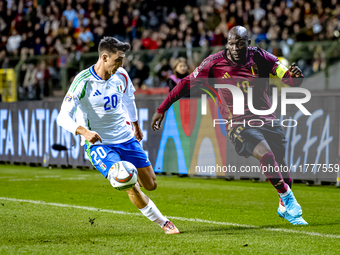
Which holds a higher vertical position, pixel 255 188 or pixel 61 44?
pixel 61 44

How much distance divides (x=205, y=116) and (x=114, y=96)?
5893 millimetres

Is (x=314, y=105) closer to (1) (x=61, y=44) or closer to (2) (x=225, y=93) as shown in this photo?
(2) (x=225, y=93)

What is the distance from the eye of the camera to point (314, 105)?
1005 cm

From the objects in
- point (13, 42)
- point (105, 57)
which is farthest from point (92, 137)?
point (13, 42)

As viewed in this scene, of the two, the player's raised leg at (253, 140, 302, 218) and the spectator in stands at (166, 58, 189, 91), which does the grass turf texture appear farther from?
the spectator in stands at (166, 58, 189, 91)

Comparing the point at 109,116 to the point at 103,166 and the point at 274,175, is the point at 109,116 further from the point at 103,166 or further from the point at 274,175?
the point at 274,175

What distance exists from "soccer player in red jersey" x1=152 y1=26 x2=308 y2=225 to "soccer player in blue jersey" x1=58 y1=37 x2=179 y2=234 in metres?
Result: 0.55

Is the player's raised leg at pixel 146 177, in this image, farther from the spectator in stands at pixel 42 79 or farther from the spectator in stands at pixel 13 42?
the spectator in stands at pixel 13 42

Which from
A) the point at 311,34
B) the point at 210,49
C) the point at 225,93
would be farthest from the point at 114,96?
the point at 311,34

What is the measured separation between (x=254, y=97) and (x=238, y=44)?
67 centimetres

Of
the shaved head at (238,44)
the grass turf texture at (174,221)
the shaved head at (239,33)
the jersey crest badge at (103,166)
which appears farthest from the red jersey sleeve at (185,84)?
the grass turf texture at (174,221)

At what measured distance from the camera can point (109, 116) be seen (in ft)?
18.2

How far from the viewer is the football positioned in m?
5.05

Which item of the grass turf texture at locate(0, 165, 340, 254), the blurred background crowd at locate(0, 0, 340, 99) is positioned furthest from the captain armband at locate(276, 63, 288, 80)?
the blurred background crowd at locate(0, 0, 340, 99)
